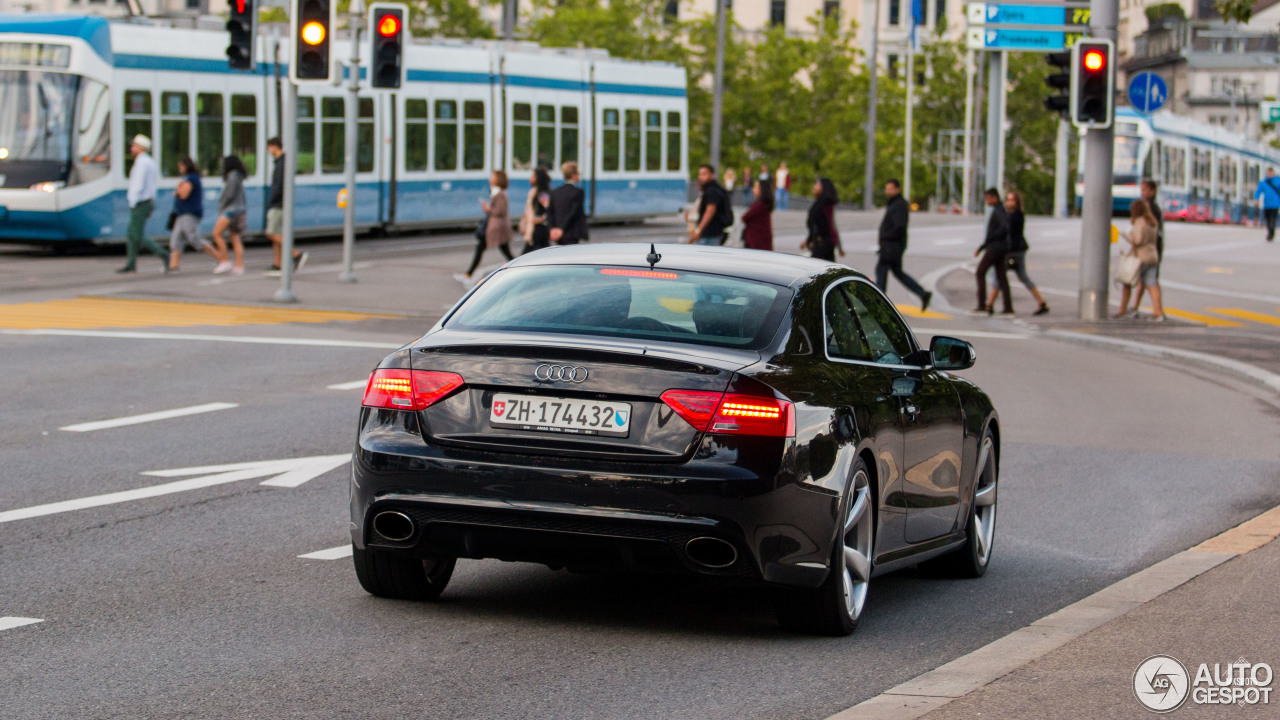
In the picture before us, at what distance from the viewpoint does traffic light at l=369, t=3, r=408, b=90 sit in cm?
2280

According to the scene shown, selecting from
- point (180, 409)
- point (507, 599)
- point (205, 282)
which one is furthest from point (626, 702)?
point (205, 282)

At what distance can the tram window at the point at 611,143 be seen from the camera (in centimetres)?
4098

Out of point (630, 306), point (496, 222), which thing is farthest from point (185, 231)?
point (630, 306)

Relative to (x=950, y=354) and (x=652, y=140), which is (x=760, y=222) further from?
(x=652, y=140)

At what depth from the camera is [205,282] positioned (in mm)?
24469

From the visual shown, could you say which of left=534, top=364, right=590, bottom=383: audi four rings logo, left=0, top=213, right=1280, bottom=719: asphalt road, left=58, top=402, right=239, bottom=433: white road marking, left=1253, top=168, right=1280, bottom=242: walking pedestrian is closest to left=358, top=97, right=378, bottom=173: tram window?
left=0, top=213, right=1280, bottom=719: asphalt road

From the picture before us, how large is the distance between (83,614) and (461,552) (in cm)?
132

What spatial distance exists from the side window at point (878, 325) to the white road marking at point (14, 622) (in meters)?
3.11

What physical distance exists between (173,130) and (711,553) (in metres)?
24.9

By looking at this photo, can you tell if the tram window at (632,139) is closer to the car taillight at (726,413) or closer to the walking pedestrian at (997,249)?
the walking pedestrian at (997,249)

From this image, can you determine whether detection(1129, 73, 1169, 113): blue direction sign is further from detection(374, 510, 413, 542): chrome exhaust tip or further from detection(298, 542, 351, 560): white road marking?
detection(374, 510, 413, 542): chrome exhaust tip

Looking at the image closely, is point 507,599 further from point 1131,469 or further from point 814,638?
point 1131,469

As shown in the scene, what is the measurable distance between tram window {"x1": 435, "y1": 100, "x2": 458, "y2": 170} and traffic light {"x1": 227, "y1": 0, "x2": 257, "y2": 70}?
14160mm


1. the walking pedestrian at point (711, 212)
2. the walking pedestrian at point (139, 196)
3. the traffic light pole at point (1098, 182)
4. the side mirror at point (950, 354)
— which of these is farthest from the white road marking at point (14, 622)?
the walking pedestrian at point (139, 196)
